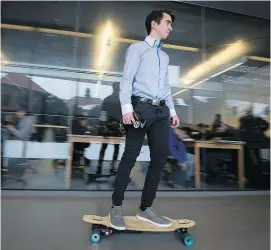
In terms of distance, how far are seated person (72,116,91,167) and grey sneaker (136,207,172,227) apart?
151 cm

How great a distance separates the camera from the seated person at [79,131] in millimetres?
3018

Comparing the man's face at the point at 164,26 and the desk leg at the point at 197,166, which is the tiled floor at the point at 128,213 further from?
the man's face at the point at 164,26

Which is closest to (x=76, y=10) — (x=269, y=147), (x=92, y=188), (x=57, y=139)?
(x=57, y=139)

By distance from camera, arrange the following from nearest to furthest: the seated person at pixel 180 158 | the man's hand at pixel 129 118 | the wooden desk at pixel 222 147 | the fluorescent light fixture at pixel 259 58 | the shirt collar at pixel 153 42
Answer: the man's hand at pixel 129 118
the shirt collar at pixel 153 42
the seated person at pixel 180 158
the wooden desk at pixel 222 147
the fluorescent light fixture at pixel 259 58

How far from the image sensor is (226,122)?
3498 mm

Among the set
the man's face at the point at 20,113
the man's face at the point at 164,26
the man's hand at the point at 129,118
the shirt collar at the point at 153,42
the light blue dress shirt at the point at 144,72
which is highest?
the man's face at the point at 164,26

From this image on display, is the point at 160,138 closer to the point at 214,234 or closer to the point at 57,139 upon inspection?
the point at 214,234

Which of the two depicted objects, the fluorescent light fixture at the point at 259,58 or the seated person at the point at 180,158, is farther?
the fluorescent light fixture at the point at 259,58

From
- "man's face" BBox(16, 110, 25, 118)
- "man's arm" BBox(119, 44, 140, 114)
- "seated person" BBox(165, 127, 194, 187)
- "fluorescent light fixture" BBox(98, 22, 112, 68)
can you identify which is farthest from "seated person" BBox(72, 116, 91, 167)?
"man's arm" BBox(119, 44, 140, 114)

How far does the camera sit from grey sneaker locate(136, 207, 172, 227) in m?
1.59

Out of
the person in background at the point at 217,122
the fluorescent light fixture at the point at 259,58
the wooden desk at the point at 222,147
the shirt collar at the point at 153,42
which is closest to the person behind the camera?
the shirt collar at the point at 153,42

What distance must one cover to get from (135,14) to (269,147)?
8.42ft

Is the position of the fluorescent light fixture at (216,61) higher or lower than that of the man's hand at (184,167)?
higher

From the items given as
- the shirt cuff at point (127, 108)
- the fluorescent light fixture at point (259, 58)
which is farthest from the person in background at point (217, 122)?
the shirt cuff at point (127, 108)
